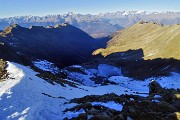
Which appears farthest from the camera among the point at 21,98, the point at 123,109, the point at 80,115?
the point at 21,98

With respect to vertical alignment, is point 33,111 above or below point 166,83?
above

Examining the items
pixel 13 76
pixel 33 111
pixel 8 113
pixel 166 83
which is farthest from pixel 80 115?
pixel 166 83

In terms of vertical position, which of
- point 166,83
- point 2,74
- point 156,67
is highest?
point 2,74

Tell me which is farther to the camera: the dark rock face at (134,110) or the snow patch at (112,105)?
the snow patch at (112,105)

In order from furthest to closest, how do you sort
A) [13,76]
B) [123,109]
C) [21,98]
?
1. [13,76]
2. [21,98]
3. [123,109]

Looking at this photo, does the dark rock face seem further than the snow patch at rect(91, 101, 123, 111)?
No

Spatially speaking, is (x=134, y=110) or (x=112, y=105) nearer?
(x=134, y=110)

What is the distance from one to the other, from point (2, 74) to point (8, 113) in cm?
1668

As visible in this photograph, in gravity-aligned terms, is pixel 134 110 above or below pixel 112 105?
above

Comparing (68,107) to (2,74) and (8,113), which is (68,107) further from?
(2,74)

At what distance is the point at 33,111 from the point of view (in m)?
26.0

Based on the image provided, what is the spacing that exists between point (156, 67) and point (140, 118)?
140810 mm

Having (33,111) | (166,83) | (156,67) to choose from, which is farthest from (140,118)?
(156,67)

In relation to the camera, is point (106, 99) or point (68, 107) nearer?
point (68, 107)
